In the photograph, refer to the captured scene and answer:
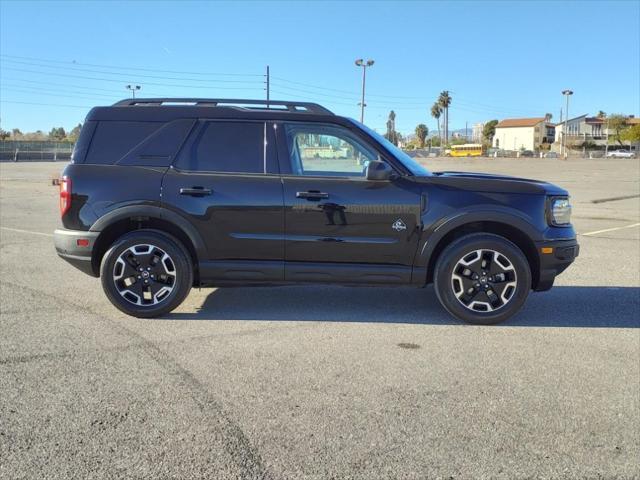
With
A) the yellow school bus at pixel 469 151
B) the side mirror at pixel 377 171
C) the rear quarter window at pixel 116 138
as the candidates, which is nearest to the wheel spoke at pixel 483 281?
the side mirror at pixel 377 171

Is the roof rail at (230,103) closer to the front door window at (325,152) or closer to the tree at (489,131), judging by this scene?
the front door window at (325,152)

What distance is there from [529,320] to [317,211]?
224 centimetres

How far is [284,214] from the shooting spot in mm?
4941

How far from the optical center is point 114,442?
291 centimetres

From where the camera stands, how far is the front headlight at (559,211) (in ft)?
16.4

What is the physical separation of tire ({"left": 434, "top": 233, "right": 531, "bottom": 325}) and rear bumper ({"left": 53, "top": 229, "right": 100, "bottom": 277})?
3112 millimetres

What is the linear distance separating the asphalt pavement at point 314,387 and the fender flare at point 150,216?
2.53 feet

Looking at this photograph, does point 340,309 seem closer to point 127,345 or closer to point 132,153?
point 127,345

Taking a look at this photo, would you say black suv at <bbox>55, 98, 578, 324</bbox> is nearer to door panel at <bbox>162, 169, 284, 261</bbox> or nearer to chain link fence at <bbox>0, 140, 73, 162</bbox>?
door panel at <bbox>162, 169, 284, 261</bbox>

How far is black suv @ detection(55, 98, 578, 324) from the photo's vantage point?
492 cm

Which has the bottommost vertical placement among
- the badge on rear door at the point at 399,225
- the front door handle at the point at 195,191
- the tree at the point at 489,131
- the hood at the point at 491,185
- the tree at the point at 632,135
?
the badge on rear door at the point at 399,225

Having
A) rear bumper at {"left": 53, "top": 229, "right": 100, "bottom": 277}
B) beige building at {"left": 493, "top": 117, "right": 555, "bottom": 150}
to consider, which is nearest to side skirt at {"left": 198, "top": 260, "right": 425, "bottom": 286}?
rear bumper at {"left": 53, "top": 229, "right": 100, "bottom": 277}

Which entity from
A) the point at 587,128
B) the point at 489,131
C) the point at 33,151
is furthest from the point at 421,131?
the point at 33,151

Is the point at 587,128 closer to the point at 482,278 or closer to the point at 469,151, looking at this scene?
the point at 469,151
